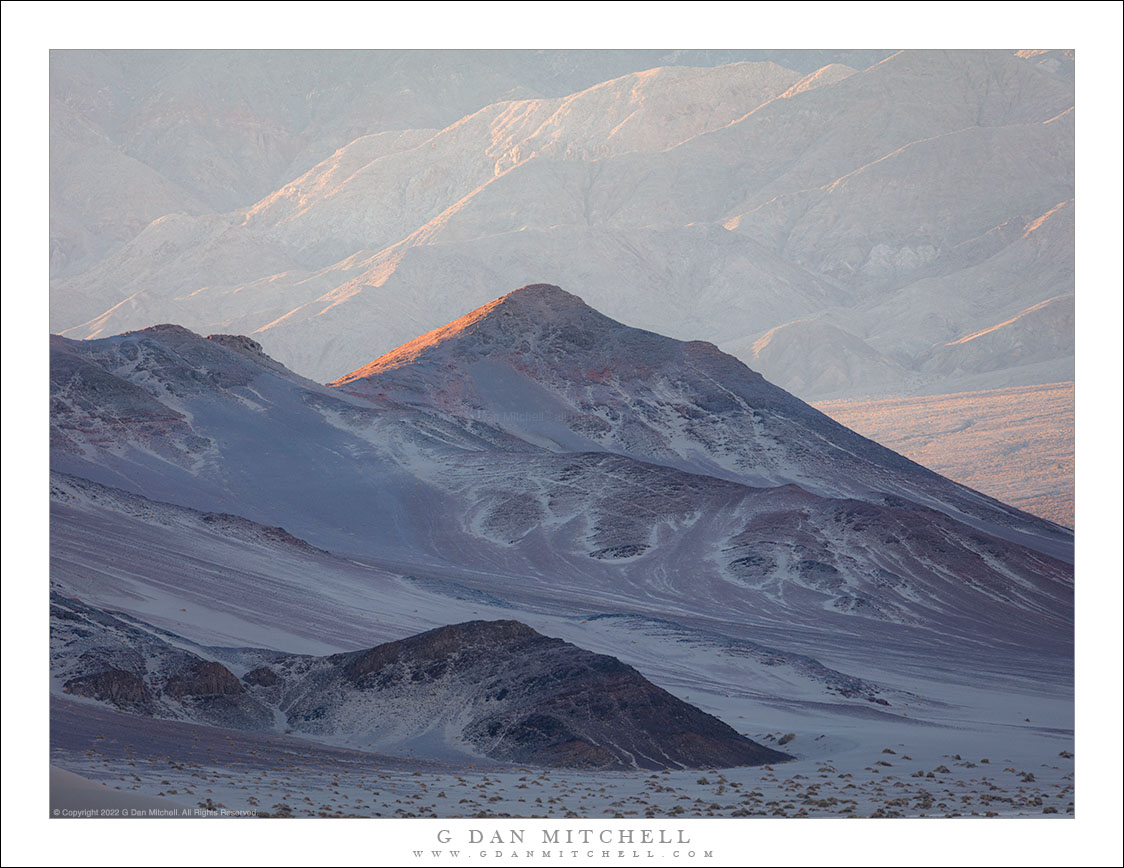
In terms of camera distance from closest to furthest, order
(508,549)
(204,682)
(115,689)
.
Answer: (115,689) < (204,682) < (508,549)

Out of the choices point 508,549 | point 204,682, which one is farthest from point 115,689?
point 508,549

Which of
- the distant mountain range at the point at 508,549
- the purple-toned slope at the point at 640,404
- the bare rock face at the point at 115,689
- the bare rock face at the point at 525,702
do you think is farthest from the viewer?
the purple-toned slope at the point at 640,404

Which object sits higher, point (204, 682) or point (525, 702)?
point (204, 682)

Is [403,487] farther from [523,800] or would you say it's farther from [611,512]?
[523,800]

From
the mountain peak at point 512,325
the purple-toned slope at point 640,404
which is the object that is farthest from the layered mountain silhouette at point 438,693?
the mountain peak at point 512,325

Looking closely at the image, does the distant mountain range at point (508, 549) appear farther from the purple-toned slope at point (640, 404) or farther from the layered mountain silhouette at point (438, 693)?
the purple-toned slope at point (640, 404)

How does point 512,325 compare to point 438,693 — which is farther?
point 512,325

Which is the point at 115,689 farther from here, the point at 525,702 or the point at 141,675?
the point at 525,702

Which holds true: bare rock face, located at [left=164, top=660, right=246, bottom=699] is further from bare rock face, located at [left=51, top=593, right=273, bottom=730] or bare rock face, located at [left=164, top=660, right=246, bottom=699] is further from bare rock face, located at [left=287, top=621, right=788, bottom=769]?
bare rock face, located at [left=287, top=621, right=788, bottom=769]

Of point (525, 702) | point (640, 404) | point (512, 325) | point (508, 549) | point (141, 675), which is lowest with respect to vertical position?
point (525, 702)
